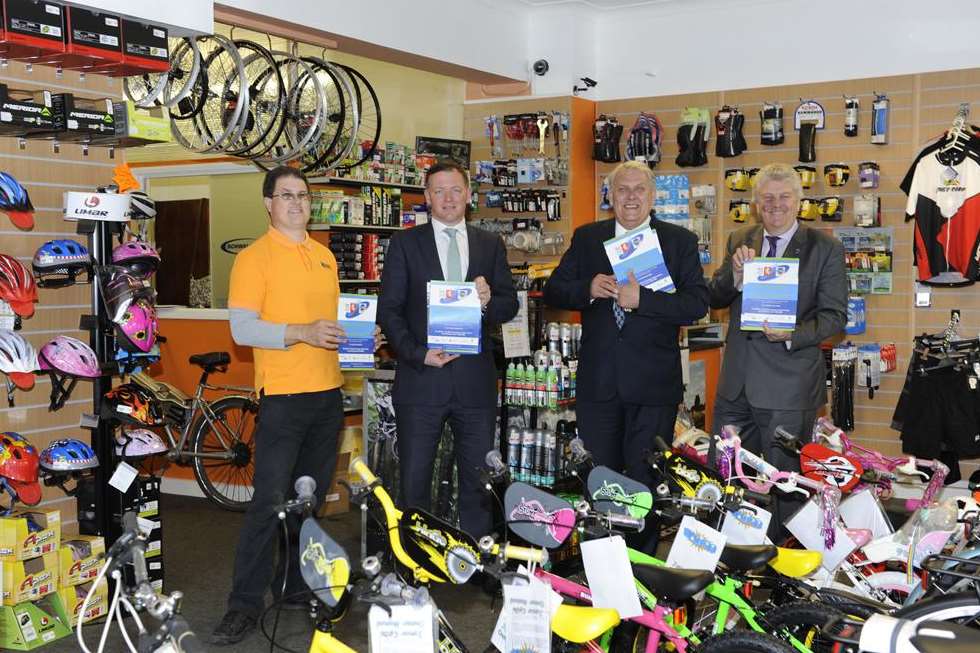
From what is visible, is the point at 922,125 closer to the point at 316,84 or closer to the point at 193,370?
the point at 316,84

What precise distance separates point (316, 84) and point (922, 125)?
426cm

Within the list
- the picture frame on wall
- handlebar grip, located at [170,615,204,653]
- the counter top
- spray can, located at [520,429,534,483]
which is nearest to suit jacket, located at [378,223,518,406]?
spray can, located at [520,429,534,483]

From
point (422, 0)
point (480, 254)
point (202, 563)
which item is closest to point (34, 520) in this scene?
point (202, 563)

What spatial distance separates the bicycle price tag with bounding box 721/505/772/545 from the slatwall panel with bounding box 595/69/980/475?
4903mm

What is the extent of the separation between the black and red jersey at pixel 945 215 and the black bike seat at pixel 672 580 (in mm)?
5337

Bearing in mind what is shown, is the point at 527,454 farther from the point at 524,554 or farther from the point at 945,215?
the point at 945,215

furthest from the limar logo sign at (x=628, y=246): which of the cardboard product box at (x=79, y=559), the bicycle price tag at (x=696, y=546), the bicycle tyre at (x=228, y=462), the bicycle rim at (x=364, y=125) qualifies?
the bicycle tyre at (x=228, y=462)

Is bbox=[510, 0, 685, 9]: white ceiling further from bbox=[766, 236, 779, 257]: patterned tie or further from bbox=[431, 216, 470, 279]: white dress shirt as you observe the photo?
bbox=[431, 216, 470, 279]: white dress shirt

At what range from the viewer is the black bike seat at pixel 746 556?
2.86 m

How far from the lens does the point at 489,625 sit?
4.40m

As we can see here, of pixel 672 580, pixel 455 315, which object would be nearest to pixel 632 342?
pixel 455 315

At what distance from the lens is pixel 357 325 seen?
4.37 metres

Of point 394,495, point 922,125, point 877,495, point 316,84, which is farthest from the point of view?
point 922,125

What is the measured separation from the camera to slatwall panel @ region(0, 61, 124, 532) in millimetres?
4594
